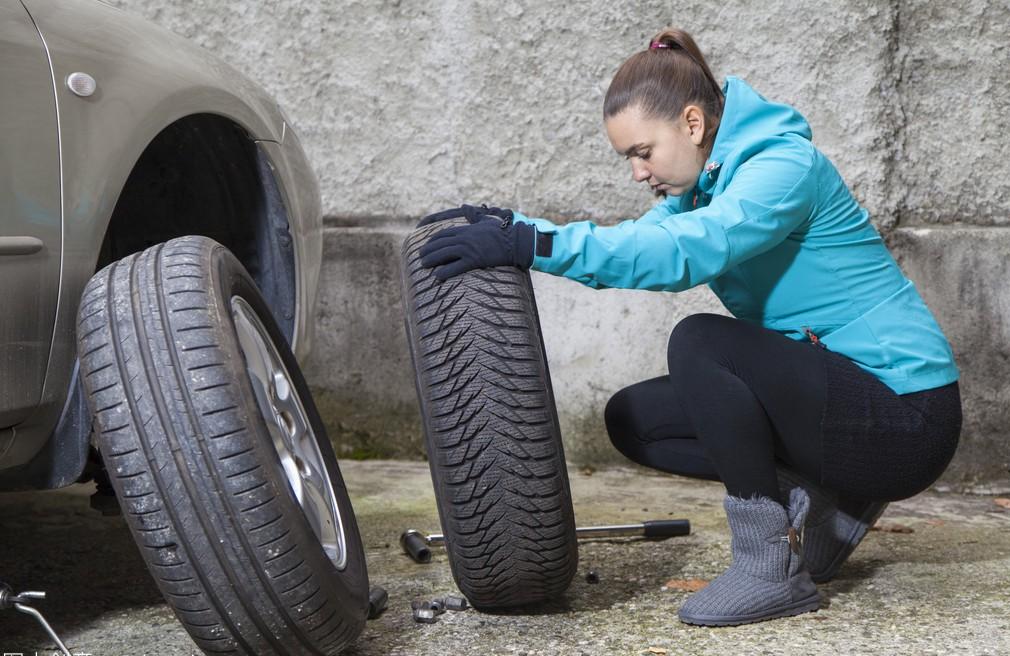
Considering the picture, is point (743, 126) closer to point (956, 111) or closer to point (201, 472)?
point (201, 472)

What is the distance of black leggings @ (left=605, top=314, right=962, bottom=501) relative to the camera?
223 cm

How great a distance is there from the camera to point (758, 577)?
2215 mm

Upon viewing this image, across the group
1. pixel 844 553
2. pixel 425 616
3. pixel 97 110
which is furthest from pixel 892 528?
pixel 97 110

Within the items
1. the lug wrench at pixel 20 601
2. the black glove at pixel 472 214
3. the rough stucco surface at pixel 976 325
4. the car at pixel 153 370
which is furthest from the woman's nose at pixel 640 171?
the rough stucco surface at pixel 976 325

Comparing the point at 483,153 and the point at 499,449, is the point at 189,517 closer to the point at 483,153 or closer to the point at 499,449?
the point at 499,449

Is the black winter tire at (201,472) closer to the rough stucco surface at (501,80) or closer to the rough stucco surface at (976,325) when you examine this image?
the rough stucco surface at (501,80)

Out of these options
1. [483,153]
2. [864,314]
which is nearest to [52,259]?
[864,314]

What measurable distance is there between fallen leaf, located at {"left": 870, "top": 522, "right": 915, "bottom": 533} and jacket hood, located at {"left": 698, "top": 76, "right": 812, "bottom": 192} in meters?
1.28

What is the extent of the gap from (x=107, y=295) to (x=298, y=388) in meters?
0.55

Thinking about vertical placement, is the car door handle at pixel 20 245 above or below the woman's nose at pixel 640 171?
below

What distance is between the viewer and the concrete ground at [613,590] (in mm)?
2084

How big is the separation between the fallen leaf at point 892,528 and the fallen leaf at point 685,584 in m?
0.80

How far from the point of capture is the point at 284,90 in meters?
4.16
